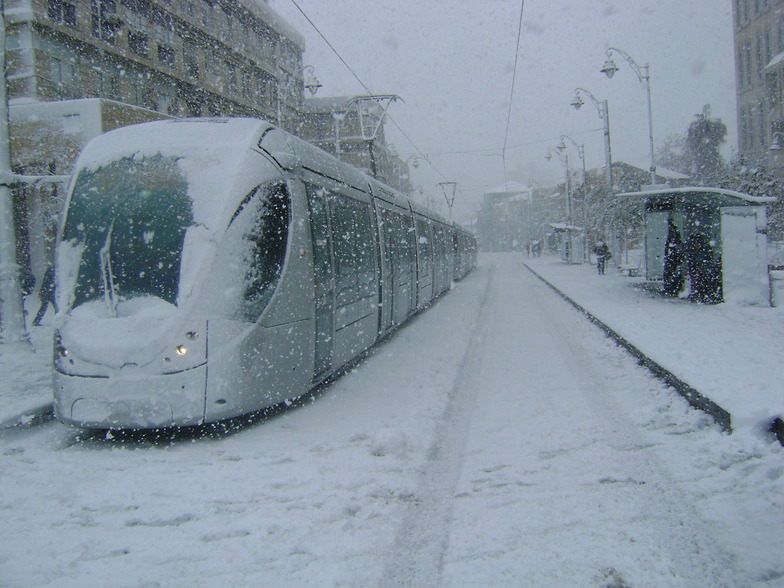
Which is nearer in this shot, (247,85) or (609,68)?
(609,68)

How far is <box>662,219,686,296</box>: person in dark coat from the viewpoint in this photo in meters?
15.8

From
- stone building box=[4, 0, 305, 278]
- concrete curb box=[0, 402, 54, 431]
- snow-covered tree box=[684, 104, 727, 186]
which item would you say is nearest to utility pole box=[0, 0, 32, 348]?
concrete curb box=[0, 402, 54, 431]

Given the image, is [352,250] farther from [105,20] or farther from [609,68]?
[105,20]

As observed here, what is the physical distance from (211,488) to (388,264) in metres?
6.07

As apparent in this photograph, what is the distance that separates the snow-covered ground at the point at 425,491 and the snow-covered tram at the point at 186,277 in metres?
0.49

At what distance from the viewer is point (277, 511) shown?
381 centimetres

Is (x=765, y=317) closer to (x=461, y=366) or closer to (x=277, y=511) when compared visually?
(x=461, y=366)

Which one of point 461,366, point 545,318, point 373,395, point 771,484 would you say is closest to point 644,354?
point 461,366

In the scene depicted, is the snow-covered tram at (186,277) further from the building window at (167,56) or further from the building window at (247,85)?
the building window at (247,85)

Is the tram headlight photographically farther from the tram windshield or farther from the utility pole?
the utility pole

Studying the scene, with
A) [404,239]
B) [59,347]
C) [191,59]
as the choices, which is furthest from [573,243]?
[59,347]

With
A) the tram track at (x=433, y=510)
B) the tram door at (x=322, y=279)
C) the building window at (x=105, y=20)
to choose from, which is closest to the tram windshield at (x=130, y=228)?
the tram door at (x=322, y=279)

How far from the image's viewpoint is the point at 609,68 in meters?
21.4

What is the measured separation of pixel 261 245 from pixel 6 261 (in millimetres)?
5803
